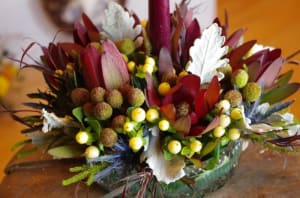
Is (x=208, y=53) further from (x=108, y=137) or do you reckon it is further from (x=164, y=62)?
(x=108, y=137)

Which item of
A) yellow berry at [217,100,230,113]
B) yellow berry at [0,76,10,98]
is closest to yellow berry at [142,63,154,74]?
yellow berry at [217,100,230,113]

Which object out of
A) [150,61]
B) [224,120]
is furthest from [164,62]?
[224,120]

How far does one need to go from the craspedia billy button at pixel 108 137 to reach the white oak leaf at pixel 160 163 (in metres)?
0.05

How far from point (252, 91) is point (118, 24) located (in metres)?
0.24

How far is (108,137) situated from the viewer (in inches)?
25.1

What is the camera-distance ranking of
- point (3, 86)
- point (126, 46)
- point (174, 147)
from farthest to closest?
point (3, 86) < point (126, 46) < point (174, 147)

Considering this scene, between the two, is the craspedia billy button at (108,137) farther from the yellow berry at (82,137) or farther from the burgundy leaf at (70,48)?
the burgundy leaf at (70,48)

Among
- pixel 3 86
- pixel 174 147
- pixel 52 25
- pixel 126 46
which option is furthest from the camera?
pixel 52 25

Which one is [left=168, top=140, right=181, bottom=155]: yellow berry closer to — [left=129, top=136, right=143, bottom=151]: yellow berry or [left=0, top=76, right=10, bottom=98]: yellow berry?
[left=129, top=136, right=143, bottom=151]: yellow berry

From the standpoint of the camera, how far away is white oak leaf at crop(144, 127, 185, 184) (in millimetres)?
638

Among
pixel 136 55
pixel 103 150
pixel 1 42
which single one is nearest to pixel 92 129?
pixel 103 150

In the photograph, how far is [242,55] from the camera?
2.44 ft

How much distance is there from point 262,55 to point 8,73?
1246mm

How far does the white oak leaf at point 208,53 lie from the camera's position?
2.17 feet
